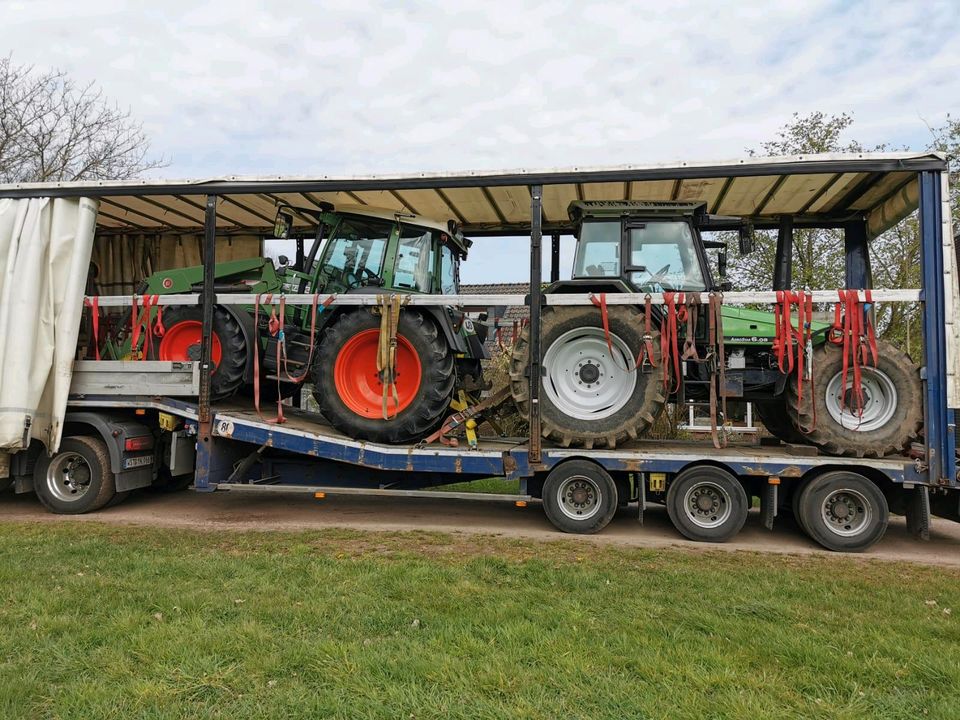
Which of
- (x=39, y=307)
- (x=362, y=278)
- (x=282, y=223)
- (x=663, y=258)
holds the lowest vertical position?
(x=39, y=307)

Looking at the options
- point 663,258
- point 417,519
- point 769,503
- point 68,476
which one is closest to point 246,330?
point 68,476

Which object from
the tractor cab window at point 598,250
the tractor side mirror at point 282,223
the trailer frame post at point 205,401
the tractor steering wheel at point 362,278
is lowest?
the trailer frame post at point 205,401

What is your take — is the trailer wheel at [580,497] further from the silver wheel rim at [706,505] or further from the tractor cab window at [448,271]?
the tractor cab window at [448,271]

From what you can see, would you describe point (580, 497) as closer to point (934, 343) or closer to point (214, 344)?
point (934, 343)

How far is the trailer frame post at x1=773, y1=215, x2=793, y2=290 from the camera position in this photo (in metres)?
8.16

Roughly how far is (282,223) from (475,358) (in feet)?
9.05

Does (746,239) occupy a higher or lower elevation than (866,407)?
higher

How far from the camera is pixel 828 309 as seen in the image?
7.39m

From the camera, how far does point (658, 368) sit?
679 centimetres

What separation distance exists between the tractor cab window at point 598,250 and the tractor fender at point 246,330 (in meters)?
3.66

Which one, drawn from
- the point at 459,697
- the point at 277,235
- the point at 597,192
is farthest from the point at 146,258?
the point at 459,697

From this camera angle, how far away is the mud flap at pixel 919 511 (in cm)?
636

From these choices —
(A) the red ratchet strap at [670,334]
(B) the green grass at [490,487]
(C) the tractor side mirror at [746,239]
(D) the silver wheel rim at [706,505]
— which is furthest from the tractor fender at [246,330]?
(C) the tractor side mirror at [746,239]

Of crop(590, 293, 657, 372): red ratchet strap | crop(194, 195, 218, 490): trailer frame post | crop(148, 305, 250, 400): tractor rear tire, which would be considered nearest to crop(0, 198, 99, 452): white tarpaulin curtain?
crop(148, 305, 250, 400): tractor rear tire
